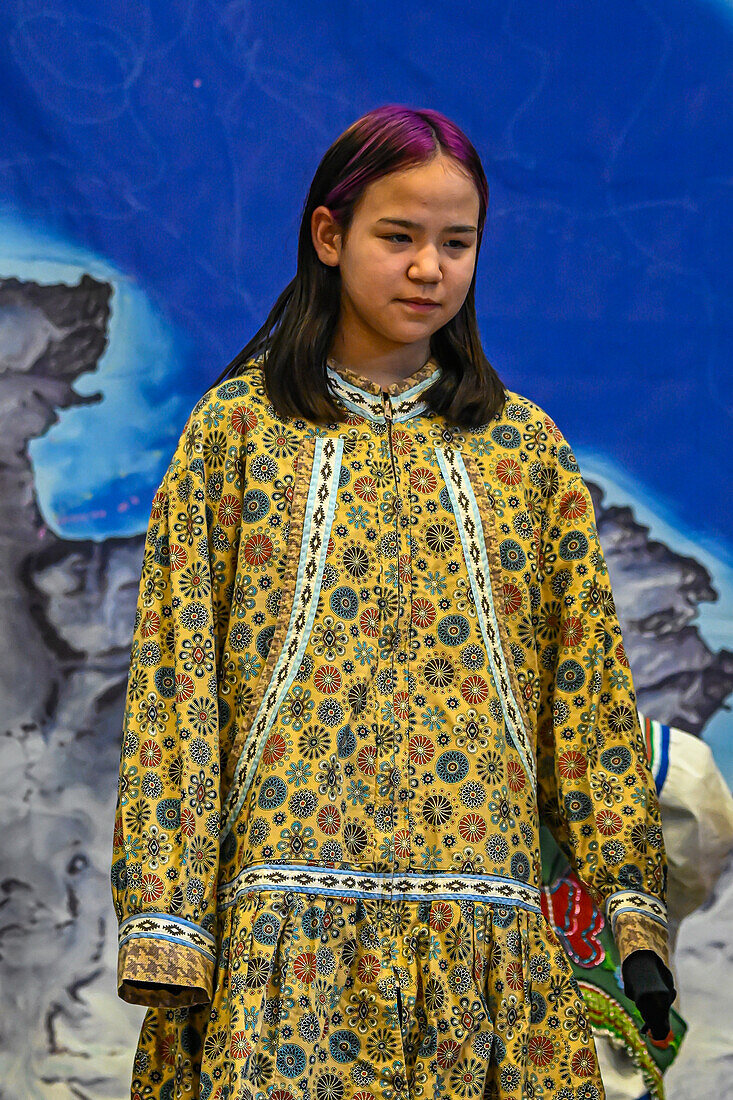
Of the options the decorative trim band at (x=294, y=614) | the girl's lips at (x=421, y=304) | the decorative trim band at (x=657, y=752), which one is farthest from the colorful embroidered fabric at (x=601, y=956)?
the girl's lips at (x=421, y=304)

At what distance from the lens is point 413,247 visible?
6.26 feet

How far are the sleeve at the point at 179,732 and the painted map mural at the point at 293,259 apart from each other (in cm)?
78

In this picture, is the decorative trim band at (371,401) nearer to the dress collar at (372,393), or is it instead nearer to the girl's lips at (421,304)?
the dress collar at (372,393)

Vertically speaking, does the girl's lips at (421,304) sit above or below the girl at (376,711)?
above

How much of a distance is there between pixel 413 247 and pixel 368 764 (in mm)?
574

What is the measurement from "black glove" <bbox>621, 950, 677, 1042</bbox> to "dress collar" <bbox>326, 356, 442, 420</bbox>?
654mm

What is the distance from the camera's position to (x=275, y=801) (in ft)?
5.86

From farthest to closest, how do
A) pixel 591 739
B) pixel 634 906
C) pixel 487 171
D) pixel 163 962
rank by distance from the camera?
pixel 487 171 → pixel 591 739 → pixel 634 906 → pixel 163 962

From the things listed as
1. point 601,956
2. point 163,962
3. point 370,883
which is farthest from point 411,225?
point 601,956

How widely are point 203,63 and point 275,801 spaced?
1.40 metres

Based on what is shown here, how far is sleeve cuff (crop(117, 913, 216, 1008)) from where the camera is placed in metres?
1.71

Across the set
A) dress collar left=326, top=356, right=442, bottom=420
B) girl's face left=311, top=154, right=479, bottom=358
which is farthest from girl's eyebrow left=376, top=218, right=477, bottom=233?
dress collar left=326, top=356, right=442, bottom=420

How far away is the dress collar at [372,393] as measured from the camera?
197cm

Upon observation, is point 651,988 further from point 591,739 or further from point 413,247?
point 413,247
